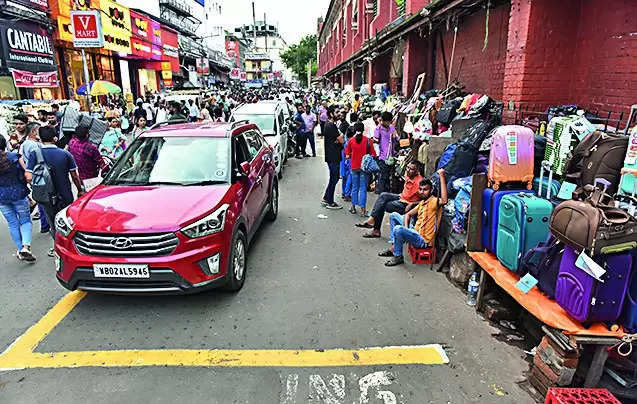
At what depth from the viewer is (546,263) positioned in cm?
356

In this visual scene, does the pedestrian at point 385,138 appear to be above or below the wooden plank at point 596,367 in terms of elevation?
above

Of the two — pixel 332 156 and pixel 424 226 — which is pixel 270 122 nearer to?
pixel 332 156

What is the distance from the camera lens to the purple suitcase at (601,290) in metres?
2.96

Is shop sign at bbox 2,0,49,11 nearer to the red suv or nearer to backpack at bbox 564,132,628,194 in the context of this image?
the red suv

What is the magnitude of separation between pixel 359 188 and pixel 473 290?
3.74m

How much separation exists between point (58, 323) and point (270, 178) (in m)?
3.95

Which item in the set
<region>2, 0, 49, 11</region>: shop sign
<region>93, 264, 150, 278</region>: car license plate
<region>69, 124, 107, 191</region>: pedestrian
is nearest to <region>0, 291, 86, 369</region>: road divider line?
<region>93, 264, 150, 278</region>: car license plate

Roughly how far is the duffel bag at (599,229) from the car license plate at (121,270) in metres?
3.76

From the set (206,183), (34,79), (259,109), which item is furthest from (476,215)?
(34,79)

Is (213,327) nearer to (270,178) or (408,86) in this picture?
(270,178)

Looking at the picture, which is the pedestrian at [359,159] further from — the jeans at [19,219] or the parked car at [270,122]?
the jeans at [19,219]

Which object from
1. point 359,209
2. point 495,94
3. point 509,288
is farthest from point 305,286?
point 495,94

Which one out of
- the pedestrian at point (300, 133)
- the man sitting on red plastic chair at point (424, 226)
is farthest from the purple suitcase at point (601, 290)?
the pedestrian at point (300, 133)

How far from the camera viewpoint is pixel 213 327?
4.16 meters
